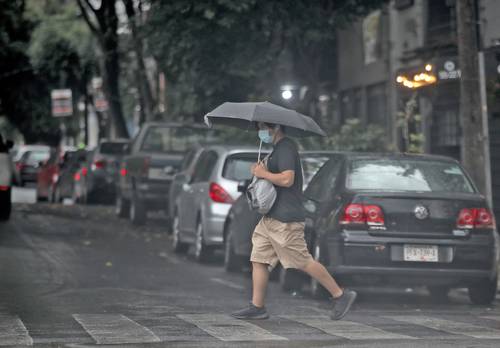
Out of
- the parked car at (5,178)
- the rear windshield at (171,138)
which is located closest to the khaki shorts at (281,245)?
the rear windshield at (171,138)

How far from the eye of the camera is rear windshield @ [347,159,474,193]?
13.3 m

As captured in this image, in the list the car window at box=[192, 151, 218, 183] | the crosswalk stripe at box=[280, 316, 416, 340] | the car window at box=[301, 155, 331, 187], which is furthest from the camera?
the car window at box=[192, 151, 218, 183]

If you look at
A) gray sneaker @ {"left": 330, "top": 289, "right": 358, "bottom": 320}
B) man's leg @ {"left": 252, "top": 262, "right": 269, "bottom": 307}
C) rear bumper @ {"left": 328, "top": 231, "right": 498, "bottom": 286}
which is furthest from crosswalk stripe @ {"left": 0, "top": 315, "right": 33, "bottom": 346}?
rear bumper @ {"left": 328, "top": 231, "right": 498, "bottom": 286}

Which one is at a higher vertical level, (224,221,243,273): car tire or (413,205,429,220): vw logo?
(413,205,429,220): vw logo

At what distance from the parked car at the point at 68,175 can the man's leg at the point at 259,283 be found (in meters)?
23.4

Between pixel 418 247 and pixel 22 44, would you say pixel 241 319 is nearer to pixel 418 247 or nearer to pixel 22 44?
pixel 418 247

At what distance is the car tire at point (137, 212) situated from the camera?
25.2 m

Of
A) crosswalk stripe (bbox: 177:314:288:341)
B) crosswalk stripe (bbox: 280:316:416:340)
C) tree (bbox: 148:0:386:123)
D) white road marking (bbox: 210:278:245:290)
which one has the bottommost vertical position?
crosswalk stripe (bbox: 280:316:416:340)

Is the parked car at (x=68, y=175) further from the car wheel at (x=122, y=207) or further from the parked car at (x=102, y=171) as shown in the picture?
the car wheel at (x=122, y=207)

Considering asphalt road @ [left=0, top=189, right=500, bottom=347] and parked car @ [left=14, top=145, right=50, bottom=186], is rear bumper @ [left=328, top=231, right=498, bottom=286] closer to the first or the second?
asphalt road @ [left=0, top=189, right=500, bottom=347]

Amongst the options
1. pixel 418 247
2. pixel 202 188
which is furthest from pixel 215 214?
pixel 418 247

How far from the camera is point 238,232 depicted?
53.5ft

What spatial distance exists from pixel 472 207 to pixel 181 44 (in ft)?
45.5

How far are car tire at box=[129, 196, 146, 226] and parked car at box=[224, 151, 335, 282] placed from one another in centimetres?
801
